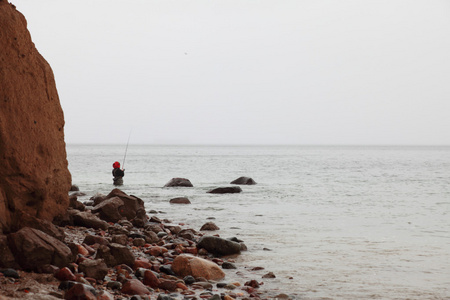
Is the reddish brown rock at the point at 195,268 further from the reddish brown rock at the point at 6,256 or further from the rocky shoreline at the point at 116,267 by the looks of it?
the reddish brown rock at the point at 6,256

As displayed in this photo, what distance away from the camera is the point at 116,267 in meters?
6.98

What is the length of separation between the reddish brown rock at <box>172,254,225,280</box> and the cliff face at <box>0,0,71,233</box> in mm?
2487

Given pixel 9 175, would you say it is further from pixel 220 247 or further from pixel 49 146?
pixel 220 247

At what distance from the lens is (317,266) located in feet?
28.0

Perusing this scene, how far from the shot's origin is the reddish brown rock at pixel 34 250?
5.57 meters

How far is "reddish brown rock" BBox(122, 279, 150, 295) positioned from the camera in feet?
19.6

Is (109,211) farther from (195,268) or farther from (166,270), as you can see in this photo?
(195,268)

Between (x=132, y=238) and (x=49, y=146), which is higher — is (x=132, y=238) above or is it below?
below

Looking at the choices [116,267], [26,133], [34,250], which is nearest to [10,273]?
[34,250]

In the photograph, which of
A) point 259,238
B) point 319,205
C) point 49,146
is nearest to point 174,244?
point 259,238

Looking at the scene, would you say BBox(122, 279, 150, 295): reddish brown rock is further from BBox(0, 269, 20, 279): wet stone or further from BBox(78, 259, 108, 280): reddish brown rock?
BBox(0, 269, 20, 279): wet stone

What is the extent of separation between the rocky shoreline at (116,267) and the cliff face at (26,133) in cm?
58

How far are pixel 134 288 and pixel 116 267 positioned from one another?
3.49 feet

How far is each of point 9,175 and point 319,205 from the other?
13.4 m
